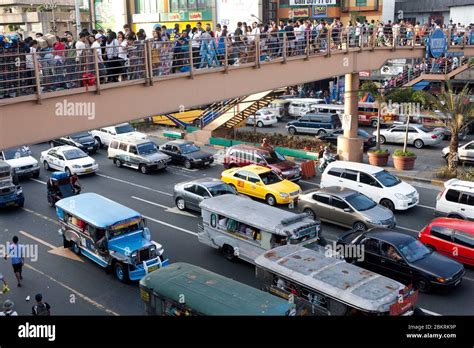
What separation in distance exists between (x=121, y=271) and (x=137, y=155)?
12613 millimetres

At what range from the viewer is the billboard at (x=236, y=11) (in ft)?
164

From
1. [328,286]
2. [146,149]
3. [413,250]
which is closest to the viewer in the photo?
[328,286]

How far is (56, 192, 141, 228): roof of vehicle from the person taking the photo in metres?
15.6

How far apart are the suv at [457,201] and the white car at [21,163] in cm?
1887

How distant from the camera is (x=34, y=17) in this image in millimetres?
49500

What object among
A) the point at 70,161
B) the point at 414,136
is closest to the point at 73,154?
the point at 70,161

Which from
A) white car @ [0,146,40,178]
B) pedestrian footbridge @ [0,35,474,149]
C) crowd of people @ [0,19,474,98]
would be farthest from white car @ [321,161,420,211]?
white car @ [0,146,40,178]

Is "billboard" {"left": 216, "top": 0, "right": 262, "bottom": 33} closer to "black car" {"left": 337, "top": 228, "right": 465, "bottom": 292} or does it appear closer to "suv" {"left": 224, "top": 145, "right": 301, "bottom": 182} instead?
"suv" {"left": 224, "top": 145, "right": 301, "bottom": 182}

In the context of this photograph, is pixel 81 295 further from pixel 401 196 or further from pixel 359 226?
pixel 401 196

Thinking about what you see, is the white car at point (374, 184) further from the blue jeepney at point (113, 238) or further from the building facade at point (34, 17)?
the building facade at point (34, 17)

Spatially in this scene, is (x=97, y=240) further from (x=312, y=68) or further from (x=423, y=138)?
(x=423, y=138)

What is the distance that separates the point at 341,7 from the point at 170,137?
24.2 metres

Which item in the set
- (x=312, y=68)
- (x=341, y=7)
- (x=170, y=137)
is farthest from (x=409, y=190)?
(x=341, y=7)

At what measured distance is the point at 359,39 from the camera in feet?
87.4
